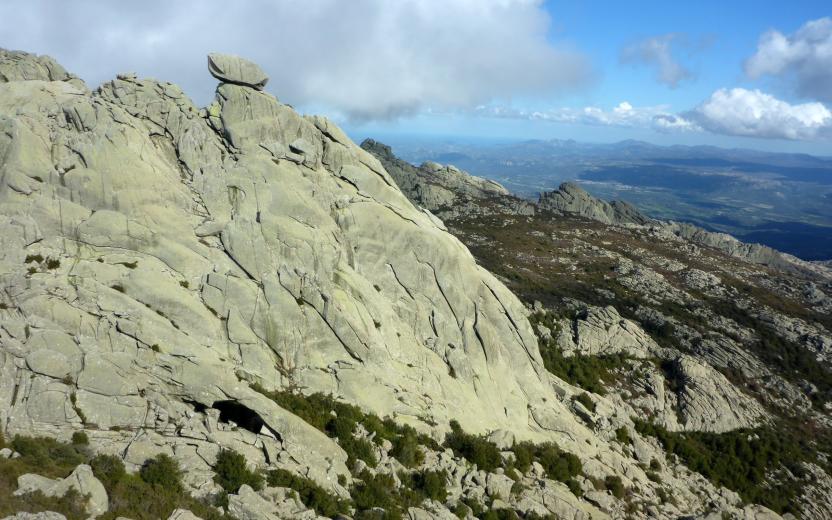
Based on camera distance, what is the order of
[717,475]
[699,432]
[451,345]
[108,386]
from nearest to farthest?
[108,386]
[451,345]
[717,475]
[699,432]

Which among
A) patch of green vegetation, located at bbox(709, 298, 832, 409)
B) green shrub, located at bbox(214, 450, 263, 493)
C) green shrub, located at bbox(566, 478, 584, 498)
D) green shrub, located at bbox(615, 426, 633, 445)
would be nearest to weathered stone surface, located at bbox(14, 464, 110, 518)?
green shrub, located at bbox(214, 450, 263, 493)

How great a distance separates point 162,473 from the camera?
21641 mm

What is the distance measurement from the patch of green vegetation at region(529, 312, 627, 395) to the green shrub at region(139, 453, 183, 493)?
142 feet

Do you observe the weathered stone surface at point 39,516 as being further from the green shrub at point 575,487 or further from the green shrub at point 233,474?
the green shrub at point 575,487

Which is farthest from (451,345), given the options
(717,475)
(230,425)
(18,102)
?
(18,102)

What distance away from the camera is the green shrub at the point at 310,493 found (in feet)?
78.2

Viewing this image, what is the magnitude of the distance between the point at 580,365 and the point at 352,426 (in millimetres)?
39387

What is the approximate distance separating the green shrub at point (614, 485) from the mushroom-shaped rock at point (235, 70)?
48.9 m

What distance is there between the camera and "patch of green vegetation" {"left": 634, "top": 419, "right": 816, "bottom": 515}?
45844 millimetres

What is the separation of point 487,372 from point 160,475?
27.5 meters

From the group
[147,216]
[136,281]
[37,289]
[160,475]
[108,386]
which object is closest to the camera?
[160,475]

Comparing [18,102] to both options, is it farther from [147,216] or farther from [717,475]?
[717,475]

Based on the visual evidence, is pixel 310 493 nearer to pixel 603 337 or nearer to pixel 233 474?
pixel 233 474

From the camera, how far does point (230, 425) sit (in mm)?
26234
